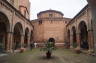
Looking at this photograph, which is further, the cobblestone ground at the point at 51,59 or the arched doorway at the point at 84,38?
the arched doorway at the point at 84,38

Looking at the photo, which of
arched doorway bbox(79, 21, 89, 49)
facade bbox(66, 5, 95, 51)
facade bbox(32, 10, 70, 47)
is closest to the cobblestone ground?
facade bbox(66, 5, 95, 51)

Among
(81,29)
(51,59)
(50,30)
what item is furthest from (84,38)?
(51,59)

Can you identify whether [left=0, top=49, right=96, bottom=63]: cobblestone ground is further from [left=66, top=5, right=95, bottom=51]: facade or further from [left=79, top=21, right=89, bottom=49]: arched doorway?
[left=79, top=21, right=89, bottom=49]: arched doorway

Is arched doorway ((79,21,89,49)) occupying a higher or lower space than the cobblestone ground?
higher

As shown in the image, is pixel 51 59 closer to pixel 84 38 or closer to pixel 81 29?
pixel 81 29

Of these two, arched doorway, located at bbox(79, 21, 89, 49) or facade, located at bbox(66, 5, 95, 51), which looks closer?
facade, located at bbox(66, 5, 95, 51)

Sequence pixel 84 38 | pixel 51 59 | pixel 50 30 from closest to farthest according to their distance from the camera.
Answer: pixel 51 59, pixel 84 38, pixel 50 30

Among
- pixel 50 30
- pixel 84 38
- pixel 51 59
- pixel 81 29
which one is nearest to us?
pixel 51 59

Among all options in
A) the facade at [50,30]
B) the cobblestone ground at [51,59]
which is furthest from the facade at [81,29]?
the cobblestone ground at [51,59]

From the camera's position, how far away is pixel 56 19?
3045 centimetres

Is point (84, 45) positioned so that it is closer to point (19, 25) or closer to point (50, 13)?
point (19, 25)

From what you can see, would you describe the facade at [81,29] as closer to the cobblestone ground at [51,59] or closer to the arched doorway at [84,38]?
the arched doorway at [84,38]

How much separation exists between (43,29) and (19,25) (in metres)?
11.2

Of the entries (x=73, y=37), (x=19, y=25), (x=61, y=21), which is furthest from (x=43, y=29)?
(x=19, y=25)
